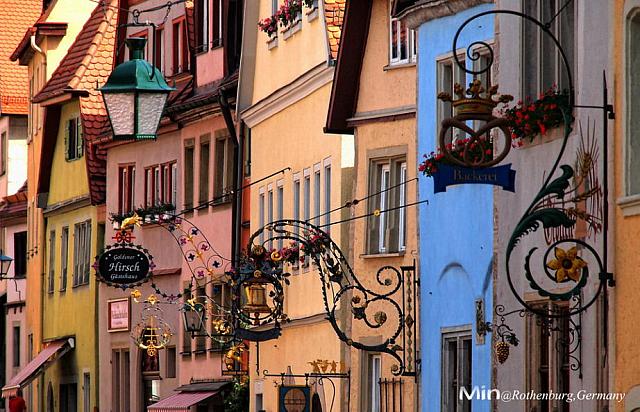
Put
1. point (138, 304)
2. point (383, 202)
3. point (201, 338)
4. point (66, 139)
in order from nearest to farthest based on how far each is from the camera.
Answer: point (383, 202) → point (201, 338) → point (138, 304) → point (66, 139)

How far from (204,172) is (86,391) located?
9.85m

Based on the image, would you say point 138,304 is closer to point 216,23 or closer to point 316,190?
point 216,23

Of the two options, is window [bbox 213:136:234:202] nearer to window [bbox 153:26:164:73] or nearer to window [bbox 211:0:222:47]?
window [bbox 211:0:222:47]

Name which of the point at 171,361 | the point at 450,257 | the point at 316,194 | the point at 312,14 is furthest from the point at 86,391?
the point at 450,257

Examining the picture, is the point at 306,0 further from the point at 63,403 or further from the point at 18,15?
the point at 18,15

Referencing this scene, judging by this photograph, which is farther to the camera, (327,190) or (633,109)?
(327,190)

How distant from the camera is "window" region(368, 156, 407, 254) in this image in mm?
28391

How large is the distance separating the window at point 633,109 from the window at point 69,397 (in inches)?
1381

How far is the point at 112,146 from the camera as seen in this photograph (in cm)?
4841

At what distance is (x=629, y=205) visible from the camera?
1741cm

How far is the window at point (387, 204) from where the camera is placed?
28.4m

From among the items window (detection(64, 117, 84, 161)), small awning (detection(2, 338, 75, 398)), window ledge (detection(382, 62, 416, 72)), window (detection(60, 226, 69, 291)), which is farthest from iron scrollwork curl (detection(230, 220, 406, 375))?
window (detection(60, 226, 69, 291))

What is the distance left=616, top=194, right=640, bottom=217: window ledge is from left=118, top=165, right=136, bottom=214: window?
3019 cm

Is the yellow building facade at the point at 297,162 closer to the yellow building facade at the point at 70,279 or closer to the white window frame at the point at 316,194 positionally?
the white window frame at the point at 316,194
